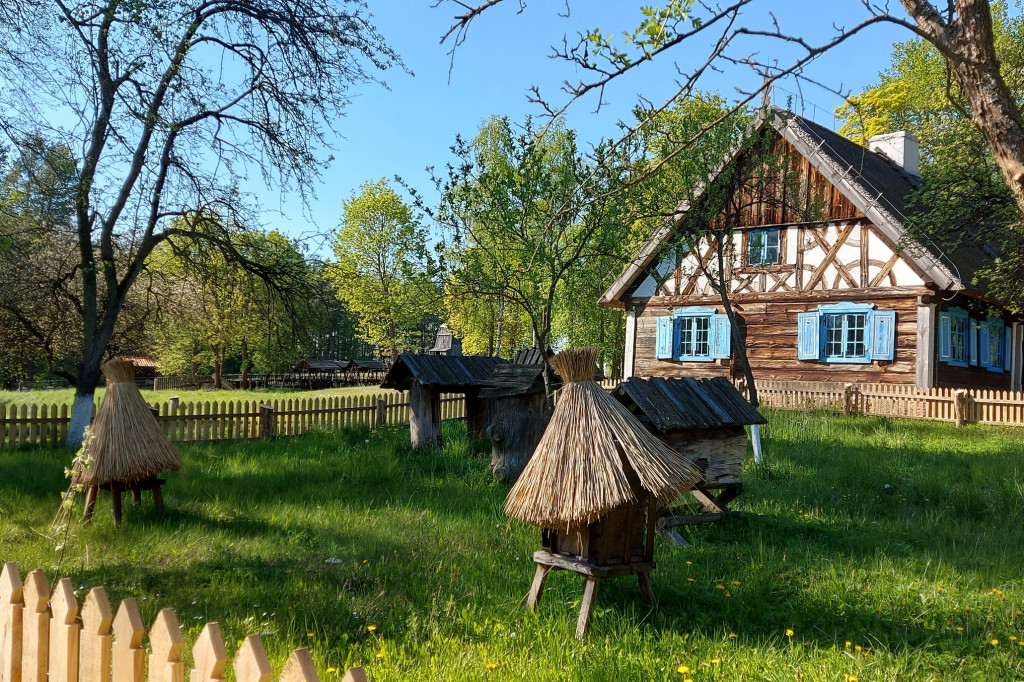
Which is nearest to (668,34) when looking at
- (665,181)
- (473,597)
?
(473,597)

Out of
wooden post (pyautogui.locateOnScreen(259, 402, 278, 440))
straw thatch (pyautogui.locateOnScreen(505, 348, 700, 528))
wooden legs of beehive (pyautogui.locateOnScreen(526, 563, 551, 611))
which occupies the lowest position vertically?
wooden legs of beehive (pyautogui.locateOnScreen(526, 563, 551, 611))

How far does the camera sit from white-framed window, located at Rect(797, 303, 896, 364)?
1808 centimetres

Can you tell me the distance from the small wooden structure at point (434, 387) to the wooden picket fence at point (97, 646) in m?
8.85

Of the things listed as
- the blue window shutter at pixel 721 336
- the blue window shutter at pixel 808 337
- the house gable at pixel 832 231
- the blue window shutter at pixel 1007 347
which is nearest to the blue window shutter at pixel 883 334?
the house gable at pixel 832 231

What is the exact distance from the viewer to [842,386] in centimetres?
1778

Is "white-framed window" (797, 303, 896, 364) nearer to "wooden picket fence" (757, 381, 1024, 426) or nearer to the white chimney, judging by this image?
"wooden picket fence" (757, 381, 1024, 426)

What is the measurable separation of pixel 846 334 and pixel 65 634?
19020 millimetres

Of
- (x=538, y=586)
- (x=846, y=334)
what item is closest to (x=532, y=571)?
(x=538, y=586)

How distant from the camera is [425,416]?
1234 centimetres

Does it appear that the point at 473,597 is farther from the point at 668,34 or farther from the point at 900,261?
the point at 900,261

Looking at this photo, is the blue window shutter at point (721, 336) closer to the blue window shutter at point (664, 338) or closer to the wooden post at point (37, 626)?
the blue window shutter at point (664, 338)

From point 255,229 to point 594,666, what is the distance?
9735 mm

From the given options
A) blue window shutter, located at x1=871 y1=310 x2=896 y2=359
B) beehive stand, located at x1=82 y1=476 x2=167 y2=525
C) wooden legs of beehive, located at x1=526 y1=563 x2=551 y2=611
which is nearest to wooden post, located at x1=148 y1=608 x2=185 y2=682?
wooden legs of beehive, located at x1=526 y1=563 x2=551 y2=611

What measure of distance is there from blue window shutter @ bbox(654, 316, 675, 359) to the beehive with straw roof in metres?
17.1
